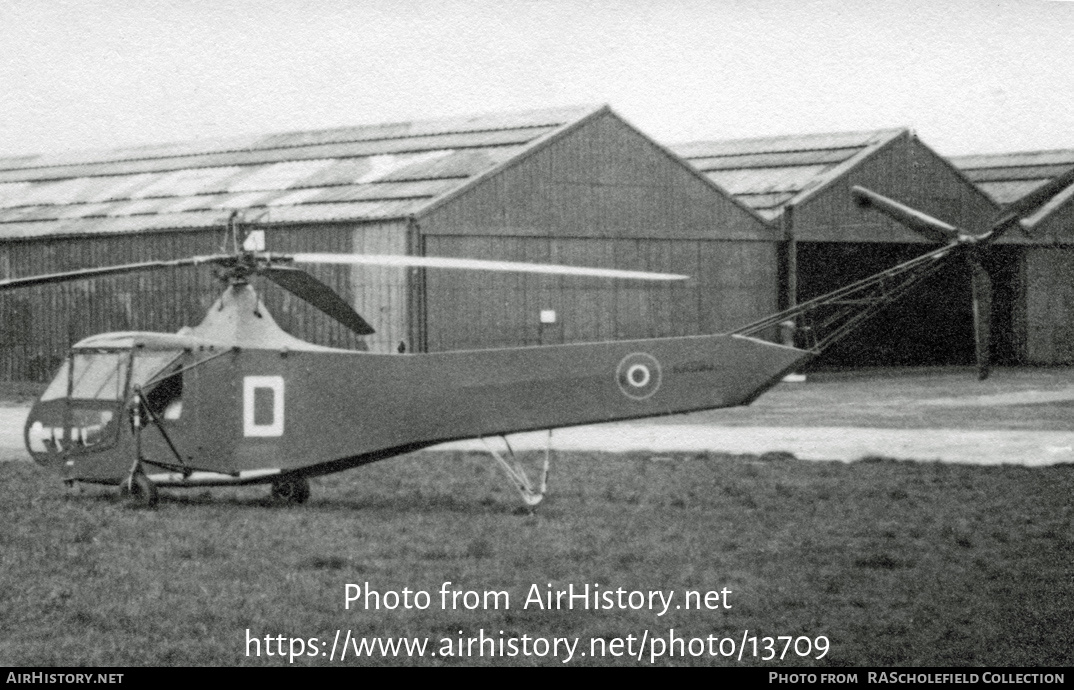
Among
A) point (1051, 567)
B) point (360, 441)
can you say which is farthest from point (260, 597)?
point (1051, 567)

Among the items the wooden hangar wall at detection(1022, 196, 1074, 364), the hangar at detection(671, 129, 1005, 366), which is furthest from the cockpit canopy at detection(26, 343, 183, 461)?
the wooden hangar wall at detection(1022, 196, 1074, 364)

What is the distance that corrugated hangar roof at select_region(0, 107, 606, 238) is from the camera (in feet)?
131

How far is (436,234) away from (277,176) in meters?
8.57

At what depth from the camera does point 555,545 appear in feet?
44.5

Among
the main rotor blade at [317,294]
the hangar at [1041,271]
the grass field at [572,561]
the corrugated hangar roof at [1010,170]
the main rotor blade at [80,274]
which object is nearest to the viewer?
the grass field at [572,561]

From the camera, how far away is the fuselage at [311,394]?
49.7 feet

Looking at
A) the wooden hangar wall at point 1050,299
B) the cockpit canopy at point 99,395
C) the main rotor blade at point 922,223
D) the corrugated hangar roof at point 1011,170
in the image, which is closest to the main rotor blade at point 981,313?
the main rotor blade at point 922,223

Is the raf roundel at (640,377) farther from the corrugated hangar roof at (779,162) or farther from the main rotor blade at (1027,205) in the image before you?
the corrugated hangar roof at (779,162)

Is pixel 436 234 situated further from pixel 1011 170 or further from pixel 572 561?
pixel 572 561

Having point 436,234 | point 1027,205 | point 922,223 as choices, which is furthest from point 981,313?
point 436,234

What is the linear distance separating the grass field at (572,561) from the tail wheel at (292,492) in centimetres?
35

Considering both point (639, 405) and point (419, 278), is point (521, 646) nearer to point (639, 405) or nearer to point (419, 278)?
point (639, 405)

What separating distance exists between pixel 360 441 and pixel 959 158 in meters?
41.8

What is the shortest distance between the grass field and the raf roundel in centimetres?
136
